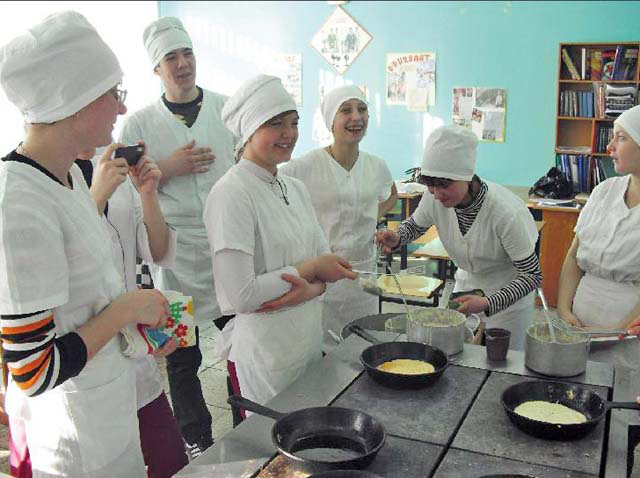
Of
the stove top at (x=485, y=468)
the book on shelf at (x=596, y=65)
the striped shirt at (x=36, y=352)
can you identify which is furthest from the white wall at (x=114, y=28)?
the stove top at (x=485, y=468)

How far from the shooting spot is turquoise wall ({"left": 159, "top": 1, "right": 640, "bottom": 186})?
5445mm

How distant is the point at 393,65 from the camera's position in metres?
6.23

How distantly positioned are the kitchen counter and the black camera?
0.79 m

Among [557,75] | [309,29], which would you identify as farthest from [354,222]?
[309,29]

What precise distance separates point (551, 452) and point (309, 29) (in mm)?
5957

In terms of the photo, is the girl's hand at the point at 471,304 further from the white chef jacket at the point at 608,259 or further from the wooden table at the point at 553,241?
the wooden table at the point at 553,241

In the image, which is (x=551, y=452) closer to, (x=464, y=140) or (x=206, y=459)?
(x=206, y=459)

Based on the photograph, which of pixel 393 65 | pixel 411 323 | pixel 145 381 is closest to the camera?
pixel 145 381

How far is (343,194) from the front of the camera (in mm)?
2775

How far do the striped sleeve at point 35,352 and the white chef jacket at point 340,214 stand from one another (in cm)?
162

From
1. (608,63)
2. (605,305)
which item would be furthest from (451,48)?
(605,305)

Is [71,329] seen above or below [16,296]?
below

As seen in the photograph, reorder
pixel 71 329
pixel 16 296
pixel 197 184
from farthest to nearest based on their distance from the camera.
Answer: pixel 197 184, pixel 71 329, pixel 16 296

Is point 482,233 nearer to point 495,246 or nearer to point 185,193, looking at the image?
point 495,246
